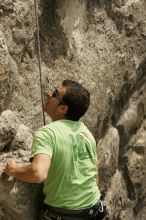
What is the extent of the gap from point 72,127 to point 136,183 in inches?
81.0

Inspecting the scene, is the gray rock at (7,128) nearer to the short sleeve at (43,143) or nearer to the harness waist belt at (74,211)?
the short sleeve at (43,143)

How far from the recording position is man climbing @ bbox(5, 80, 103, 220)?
2.42 m

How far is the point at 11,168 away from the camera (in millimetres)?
2422

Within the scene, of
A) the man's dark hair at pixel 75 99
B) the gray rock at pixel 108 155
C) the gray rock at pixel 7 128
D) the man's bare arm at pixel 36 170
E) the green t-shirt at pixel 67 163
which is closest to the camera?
the man's bare arm at pixel 36 170

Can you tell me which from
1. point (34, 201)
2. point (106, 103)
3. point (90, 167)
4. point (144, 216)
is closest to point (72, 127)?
point (90, 167)

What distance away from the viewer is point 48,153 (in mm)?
2344

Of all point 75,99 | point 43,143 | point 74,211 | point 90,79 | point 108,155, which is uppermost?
point 75,99

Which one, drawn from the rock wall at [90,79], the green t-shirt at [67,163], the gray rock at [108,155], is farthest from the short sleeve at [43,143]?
the gray rock at [108,155]

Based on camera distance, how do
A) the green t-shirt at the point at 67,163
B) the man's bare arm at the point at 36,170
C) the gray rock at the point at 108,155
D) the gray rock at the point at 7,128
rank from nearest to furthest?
the man's bare arm at the point at 36,170 < the green t-shirt at the point at 67,163 < the gray rock at the point at 7,128 < the gray rock at the point at 108,155

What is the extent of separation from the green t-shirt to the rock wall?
197mm

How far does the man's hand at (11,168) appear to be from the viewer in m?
2.41

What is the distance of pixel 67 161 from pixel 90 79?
1267mm

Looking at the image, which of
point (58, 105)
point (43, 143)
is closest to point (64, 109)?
point (58, 105)

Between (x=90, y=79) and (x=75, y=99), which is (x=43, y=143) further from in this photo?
(x=90, y=79)
